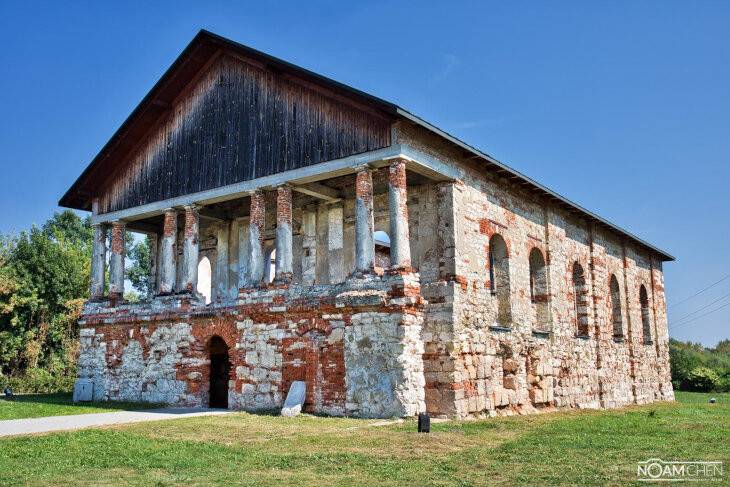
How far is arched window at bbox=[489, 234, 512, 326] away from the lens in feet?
64.2

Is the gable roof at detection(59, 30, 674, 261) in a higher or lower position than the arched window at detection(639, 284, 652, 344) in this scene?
higher

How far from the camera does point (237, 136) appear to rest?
64.5 feet

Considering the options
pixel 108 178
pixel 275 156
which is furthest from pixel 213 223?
pixel 275 156

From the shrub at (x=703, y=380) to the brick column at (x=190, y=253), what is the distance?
31.8 metres

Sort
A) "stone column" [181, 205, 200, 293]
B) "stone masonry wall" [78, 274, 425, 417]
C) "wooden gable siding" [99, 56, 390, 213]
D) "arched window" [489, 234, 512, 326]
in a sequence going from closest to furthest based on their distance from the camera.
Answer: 1. "stone masonry wall" [78, 274, 425, 417]
2. "wooden gable siding" [99, 56, 390, 213]
3. "arched window" [489, 234, 512, 326]
4. "stone column" [181, 205, 200, 293]

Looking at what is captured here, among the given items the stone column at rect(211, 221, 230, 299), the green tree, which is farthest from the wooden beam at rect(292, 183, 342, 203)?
the green tree

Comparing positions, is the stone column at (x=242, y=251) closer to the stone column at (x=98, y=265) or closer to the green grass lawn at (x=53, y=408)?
the stone column at (x=98, y=265)

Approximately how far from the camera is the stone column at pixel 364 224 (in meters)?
16.2

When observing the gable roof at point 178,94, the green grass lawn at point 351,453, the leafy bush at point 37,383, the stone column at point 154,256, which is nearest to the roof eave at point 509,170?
the gable roof at point 178,94

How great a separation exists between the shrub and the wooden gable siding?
31.6 metres

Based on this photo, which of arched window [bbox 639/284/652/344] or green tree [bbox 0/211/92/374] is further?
green tree [bbox 0/211/92/374]

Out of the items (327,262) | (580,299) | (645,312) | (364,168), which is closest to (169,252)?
(327,262)

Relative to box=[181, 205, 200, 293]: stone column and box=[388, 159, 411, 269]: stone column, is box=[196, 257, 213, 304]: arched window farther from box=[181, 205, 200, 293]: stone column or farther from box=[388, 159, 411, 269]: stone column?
box=[388, 159, 411, 269]: stone column

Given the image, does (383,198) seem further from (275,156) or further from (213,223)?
(213,223)
